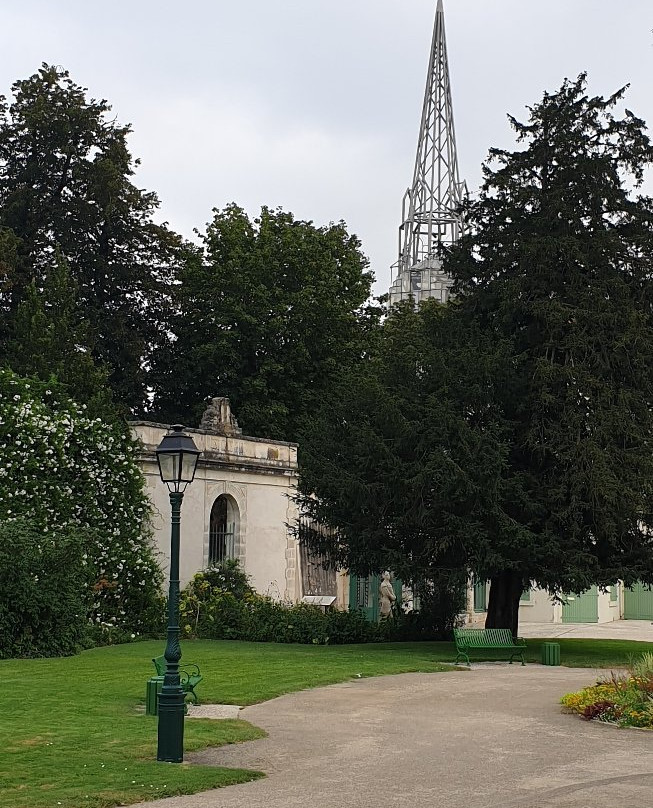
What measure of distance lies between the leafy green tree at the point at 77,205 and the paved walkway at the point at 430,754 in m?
22.1

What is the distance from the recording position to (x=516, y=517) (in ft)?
77.0

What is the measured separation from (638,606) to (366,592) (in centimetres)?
1640

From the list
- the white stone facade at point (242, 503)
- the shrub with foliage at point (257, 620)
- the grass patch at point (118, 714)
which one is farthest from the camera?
the white stone facade at point (242, 503)

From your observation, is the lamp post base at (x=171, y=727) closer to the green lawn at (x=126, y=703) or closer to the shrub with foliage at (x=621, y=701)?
the green lawn at (x=126, y=703)

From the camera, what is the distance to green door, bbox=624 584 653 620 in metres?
45.3

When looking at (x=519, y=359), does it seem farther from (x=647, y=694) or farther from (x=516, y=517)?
(x=647, y=694)

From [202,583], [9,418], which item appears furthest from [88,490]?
[202,583]

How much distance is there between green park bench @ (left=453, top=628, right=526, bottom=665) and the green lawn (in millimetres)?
685

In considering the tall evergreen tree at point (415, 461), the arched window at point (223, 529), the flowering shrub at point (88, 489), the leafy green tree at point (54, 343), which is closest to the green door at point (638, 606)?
the arched window at point (223, 529)

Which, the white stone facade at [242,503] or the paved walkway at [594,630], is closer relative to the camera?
the white stone facade at [242,503]

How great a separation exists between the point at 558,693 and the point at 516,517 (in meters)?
7.21

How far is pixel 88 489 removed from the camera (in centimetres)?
2500

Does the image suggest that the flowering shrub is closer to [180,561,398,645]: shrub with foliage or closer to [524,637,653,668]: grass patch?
[180,561,398,645]: shrub with foliage

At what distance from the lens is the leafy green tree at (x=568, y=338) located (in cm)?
2281
